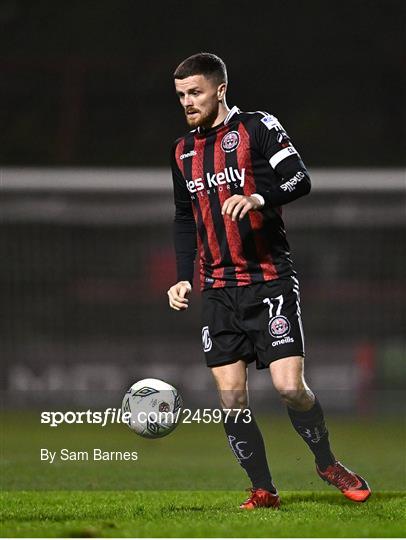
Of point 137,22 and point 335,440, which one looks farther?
point 137,22

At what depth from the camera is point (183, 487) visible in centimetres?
611

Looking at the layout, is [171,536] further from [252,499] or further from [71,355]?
[71,355]

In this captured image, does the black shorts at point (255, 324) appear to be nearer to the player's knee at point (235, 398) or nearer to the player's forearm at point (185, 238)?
the player's knee at point (235, 398)

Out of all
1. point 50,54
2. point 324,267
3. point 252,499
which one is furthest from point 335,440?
point 50,54

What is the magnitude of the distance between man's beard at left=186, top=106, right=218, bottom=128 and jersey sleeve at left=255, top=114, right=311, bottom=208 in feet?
0.75

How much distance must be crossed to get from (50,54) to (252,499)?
19.8 m

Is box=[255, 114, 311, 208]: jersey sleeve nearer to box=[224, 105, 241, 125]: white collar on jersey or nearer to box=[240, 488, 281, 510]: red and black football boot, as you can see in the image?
box=[224, 105, 241, 125]: white collar on jersey

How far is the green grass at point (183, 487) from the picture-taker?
432 centimetres

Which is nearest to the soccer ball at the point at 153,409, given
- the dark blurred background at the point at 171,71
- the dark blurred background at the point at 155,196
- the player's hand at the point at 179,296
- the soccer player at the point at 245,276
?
the soccer player at the point at 245,276

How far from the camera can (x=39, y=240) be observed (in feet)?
41.6

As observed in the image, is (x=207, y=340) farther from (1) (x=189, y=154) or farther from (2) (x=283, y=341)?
(1) (x=189, y=154)

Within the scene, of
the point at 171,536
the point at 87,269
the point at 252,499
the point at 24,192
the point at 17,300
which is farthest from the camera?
the point at 87,269

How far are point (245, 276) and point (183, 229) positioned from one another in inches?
20.0

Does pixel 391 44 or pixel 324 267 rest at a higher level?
pixel 391 44
